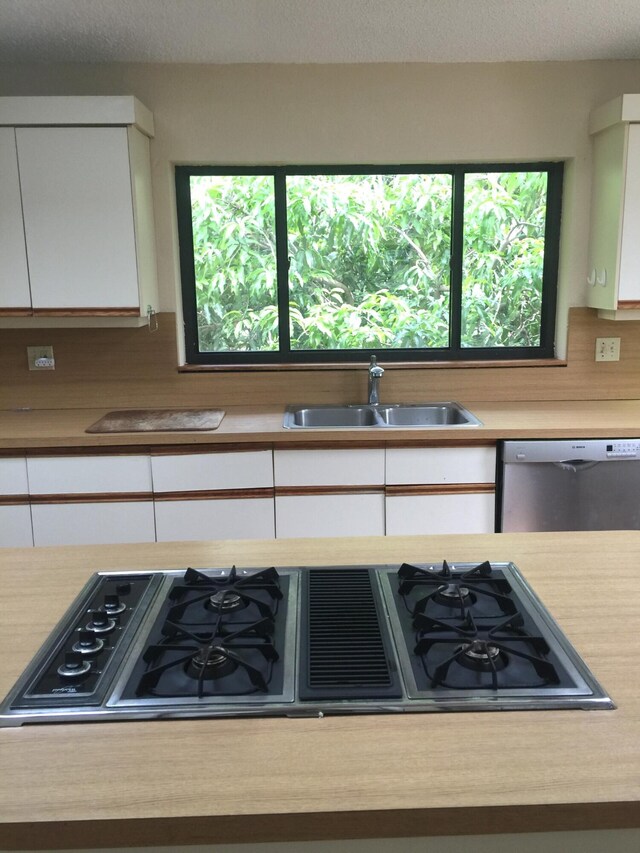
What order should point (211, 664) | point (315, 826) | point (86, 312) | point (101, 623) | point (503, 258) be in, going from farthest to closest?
point (503, 258)
point (86, 312)
point (101, 623)
point (211, 664)
point (315, 826)

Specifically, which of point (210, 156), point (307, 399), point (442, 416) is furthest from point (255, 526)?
point (210, 156)

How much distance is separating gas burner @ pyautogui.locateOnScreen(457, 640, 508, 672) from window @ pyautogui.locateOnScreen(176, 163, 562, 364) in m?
2.41

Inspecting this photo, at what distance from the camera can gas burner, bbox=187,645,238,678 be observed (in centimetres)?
101

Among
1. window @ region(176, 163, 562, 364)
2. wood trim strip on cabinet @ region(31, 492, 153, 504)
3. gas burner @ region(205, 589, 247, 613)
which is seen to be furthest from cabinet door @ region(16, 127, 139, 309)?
gas burner @ region(205, 589, 247, 613)

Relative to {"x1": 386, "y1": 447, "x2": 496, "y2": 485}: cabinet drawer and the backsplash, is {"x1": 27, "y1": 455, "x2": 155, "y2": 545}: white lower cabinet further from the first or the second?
{"x1": 386, "y1": 447, "x2": 496, "y2": 485}: cabinet drawer

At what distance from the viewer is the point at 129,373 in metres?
3.28

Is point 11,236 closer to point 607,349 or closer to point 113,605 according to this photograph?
point 113,605

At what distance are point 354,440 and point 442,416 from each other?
659mm

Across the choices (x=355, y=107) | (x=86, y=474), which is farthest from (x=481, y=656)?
(x=355, y=107)

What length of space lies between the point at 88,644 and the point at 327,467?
67.8 inches

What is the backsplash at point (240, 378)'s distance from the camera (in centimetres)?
325

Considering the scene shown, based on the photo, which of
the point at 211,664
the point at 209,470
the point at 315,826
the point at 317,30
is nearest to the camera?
the point at 315,826

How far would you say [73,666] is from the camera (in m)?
1.03

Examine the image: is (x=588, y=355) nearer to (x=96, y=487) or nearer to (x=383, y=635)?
(x=96, y=487)
